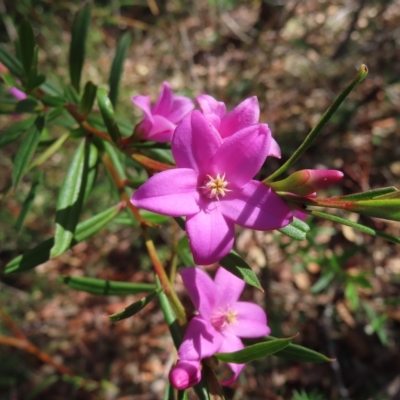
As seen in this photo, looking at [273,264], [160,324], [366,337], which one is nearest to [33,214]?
[160,324]

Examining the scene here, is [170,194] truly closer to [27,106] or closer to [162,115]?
[162,115]

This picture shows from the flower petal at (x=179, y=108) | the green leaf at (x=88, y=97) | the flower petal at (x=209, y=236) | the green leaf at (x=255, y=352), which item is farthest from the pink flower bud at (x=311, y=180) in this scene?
the green leaf at (x=88, y=97)


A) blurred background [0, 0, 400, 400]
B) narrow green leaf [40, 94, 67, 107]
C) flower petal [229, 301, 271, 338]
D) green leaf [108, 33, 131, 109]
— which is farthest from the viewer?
blurred background [0, 0, 400, 400]

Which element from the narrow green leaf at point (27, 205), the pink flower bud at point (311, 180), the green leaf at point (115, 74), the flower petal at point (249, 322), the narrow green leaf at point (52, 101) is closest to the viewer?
the pink flower bud at point (311, 180)

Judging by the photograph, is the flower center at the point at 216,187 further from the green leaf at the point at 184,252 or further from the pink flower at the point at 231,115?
the green leaf at the point at 184,252

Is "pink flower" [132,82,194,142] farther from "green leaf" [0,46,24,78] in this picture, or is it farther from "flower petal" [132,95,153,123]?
"green leaf" [0,46,24,78]

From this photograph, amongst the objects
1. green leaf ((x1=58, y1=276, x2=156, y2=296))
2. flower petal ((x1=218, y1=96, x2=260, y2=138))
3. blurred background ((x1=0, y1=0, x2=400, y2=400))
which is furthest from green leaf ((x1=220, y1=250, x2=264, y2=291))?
blurred background ((x1=0, y1=0, x2=400, y2=400))

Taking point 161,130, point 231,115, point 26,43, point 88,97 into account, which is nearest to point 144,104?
point 161,130
